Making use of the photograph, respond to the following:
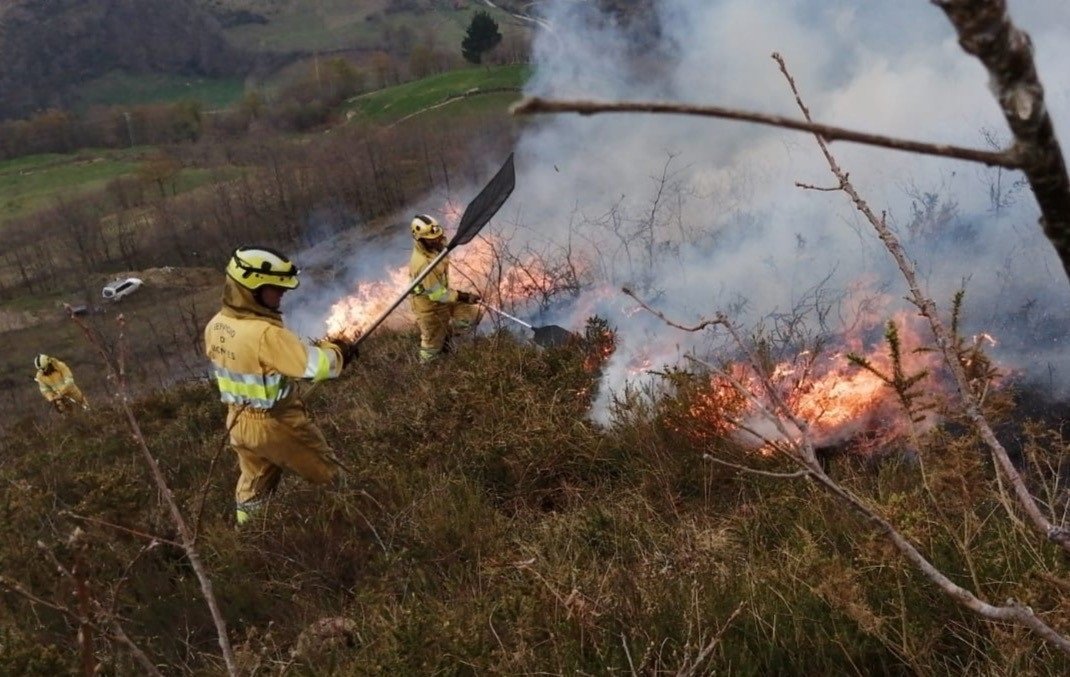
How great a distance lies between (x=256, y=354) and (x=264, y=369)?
106 millimetres

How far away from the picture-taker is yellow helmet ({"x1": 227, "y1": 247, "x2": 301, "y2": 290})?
4.54 m

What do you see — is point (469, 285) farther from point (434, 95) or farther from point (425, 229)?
point (434, 95)

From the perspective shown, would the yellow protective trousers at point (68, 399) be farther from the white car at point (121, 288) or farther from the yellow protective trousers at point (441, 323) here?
the white car at point (121, 288)

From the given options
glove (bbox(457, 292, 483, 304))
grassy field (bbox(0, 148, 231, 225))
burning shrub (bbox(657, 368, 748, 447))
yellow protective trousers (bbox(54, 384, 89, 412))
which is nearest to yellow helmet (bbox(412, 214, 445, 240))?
glove (bbox(457, 292, 483, 304))

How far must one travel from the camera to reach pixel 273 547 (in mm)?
4402

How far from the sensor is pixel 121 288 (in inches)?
1227

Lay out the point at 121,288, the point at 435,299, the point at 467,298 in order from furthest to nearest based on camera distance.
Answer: the point at 121,288 < the point at 467,298 < the point at 435,299

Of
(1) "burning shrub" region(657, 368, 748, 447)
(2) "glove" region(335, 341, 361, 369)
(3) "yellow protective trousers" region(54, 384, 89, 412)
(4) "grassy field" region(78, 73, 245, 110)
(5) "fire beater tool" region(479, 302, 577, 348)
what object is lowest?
(4) "grassy field" region(78, 73, 245, 110)

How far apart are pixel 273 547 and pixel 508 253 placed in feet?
19.7

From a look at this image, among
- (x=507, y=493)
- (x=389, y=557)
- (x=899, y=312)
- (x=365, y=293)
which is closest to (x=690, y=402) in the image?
(x=507, y=493)

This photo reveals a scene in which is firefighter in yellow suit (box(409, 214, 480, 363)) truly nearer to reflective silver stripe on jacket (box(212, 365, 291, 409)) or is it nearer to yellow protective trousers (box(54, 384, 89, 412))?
reflective silver stripe on jacket (box(212, 365, 291, 409))

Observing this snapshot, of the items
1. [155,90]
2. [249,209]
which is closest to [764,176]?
[249,209]

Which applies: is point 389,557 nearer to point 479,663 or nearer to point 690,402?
point 479,663

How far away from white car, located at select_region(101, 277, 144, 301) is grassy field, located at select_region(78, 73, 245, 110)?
49.5 m
